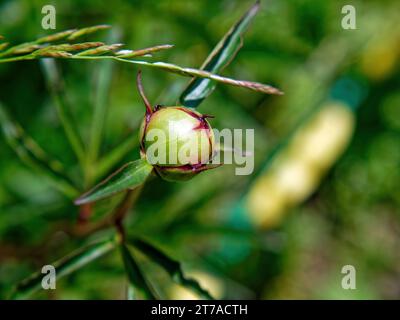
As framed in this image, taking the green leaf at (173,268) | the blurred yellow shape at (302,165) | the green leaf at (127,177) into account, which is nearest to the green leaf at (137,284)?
the green leaf at (173,268)

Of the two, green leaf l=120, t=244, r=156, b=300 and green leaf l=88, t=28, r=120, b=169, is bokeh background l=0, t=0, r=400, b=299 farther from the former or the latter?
green leaf l=120, t=244, r=156, b=300

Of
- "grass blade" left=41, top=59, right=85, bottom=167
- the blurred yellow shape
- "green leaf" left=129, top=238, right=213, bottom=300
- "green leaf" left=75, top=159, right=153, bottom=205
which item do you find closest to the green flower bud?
"green leaf" left=75, top=159, right=153, bottom=205

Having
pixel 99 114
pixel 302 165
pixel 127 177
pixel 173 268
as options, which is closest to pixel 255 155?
pixel 302 165

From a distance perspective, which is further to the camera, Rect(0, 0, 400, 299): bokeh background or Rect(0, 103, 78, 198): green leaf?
Rect(0, 0, 400, 299): bokeh background

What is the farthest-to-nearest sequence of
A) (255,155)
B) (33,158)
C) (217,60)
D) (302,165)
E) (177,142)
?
Result: (302,165) < (255,155) < (33,158) < (217,60) < (177,142)

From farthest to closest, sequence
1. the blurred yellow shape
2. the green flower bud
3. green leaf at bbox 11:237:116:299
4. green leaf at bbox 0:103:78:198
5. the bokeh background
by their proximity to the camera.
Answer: the blurred yellow shape, the bokeh background, green leaf at bbox 0:103:78:198, green leaf at bbox 11:237:116:299, the green flower bud

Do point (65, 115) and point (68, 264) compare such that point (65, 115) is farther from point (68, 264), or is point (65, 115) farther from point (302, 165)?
point (302, 165)

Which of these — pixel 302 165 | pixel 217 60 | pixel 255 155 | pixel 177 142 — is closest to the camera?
pixel 177 142
